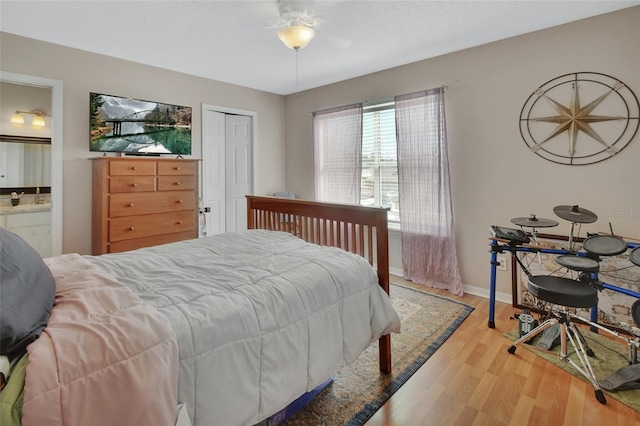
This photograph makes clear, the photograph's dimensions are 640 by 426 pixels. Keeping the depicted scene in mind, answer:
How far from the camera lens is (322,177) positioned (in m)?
4.46

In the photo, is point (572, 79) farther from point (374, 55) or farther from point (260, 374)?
point (260, 374)

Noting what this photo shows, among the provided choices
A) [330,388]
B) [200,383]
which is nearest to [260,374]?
[200,383]

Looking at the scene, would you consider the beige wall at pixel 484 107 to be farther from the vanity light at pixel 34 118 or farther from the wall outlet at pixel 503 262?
the vanity light at pixel 34 118

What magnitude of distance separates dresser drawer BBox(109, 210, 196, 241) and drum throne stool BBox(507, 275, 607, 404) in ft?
10.5

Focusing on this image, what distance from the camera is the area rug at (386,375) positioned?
1.62 meters

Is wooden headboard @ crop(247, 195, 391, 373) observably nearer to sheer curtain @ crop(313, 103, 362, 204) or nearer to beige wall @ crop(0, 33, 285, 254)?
sheer curtain @ crop(313, 103, 362, 204)

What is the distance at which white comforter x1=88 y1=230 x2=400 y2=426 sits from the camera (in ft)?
3.43

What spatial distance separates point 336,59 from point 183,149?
2.11 meters

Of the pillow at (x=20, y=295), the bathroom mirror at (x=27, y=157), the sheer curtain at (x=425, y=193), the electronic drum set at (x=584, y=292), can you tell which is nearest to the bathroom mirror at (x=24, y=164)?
the bathroom mirror at (x=27, y=157)

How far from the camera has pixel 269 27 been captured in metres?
2.64

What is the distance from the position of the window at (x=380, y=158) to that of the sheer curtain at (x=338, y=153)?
98 mm

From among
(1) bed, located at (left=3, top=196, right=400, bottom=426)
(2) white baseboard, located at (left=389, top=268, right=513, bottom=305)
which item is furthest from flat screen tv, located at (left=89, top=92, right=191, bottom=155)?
(2) white baseboard, located at (left=389, top=268, right=513, bottom=305)

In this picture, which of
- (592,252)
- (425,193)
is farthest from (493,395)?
(425,193)

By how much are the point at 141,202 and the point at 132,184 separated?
193mm
